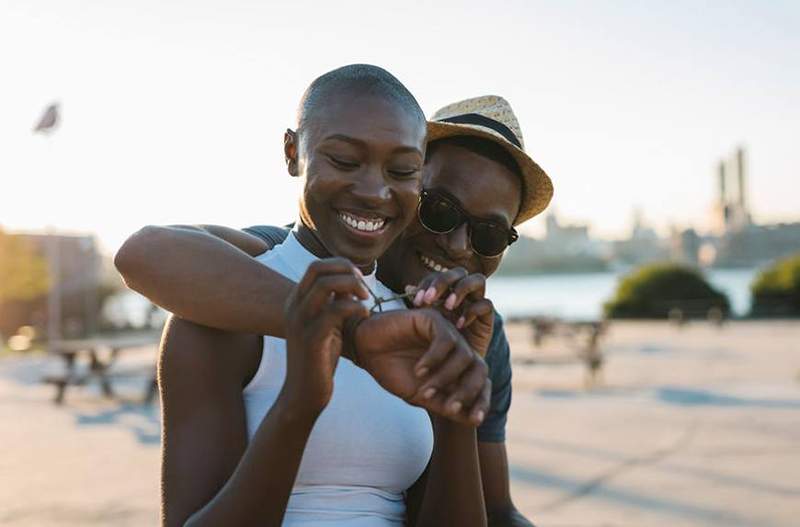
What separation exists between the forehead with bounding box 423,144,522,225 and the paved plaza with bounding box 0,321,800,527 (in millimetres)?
3582

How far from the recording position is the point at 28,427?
9.88m

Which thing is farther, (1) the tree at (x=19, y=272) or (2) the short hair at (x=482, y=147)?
(1) the tree at (x=19, y=272)

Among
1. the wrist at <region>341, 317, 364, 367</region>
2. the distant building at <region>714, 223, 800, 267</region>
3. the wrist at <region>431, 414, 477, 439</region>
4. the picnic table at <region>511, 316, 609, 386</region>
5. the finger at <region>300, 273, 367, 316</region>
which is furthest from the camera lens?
the distant building at <region>714, 223, 800, 267</region>

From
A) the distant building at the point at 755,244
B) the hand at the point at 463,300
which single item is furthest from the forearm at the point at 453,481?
the distant building at the point at 755,244

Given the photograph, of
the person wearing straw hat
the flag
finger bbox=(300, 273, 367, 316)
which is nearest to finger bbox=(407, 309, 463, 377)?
finger bbox=(300, 273, 367, 316)

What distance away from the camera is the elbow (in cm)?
166

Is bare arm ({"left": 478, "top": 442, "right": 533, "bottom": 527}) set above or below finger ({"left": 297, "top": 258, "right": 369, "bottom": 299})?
below

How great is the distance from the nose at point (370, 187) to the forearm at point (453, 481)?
476 millimetres

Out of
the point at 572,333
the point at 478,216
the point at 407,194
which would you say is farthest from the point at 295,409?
the point at 572,333

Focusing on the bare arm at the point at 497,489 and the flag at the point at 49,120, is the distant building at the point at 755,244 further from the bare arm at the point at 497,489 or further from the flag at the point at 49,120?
the bare arm at the point at 497,489

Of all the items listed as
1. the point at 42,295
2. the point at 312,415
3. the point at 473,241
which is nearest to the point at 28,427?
the point at 473,241

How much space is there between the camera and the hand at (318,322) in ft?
4.21

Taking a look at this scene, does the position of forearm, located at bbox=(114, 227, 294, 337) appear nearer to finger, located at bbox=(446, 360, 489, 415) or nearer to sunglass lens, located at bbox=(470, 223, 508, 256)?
finger, located at bbox=(446, 360, 489, 415)

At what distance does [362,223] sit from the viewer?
1.76m
